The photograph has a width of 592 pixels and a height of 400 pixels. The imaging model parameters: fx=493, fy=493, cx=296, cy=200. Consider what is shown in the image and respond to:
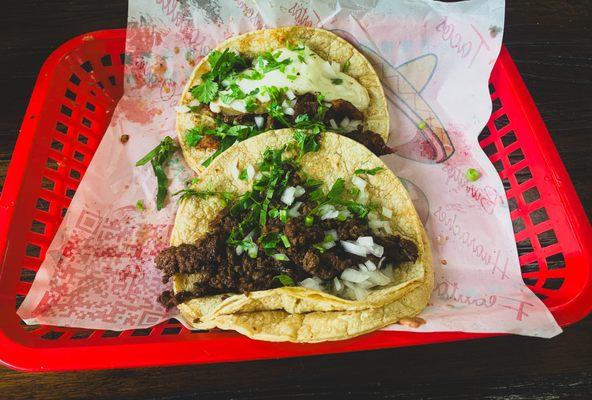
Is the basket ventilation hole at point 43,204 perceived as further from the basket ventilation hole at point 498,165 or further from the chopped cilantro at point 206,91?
the basket ventilation hole at point 498,165

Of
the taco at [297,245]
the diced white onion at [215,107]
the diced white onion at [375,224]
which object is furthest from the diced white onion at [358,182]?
the diced white onion at [215,107]

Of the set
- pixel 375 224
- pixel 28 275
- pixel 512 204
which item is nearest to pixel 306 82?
pixel 375 224

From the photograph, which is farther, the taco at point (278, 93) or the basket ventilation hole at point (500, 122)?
the basket ventilation hole at point (500, 122)

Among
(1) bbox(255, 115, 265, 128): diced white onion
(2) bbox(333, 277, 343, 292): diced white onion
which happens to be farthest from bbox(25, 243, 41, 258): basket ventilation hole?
(2) bbox(333, 277, 343, 292): diced white onion

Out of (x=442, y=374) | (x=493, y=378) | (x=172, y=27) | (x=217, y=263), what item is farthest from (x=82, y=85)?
(x=493, y=378)

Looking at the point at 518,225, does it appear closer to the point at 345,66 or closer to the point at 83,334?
the point at 345,66

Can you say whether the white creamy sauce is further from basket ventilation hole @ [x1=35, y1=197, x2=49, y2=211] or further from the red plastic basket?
basket ventilation hole @ [x1=35, y1=197, x2=49, y2=211]

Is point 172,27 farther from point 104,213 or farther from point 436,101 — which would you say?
point 436,101
